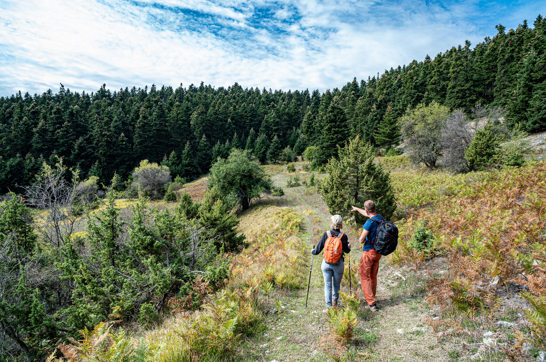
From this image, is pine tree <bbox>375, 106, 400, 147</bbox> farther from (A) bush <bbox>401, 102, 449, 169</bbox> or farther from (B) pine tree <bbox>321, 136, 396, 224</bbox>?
(B) pine tree <bbox>321, 136, 396, 224</bbox>

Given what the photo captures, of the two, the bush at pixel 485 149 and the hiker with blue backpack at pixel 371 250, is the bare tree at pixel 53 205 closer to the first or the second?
the hiker with blue backpack at pixel 371 250

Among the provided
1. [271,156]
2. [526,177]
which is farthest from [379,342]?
[271,156]

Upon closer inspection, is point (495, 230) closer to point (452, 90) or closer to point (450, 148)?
point (450, 148)

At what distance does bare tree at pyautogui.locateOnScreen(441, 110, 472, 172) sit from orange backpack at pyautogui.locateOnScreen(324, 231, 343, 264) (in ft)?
68.7

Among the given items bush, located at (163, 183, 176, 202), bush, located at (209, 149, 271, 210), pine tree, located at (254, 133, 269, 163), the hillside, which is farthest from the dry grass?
the hillside

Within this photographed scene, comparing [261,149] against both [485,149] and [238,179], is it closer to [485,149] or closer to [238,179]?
[238,179]

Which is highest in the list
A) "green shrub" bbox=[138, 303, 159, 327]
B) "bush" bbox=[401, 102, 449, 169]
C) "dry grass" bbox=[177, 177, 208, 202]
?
"bush" bbox=[401, 102, 449, 169]

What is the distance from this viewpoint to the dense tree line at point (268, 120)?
121ft

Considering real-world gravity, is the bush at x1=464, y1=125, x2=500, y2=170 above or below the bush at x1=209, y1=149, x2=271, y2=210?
above

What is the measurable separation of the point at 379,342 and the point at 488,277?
2668 millimetres

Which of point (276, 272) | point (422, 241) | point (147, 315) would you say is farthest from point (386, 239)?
point (147, 315)

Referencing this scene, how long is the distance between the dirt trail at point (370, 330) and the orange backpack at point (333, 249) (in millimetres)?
1256

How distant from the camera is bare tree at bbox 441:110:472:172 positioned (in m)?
21.1

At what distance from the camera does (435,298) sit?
15.9 ft
